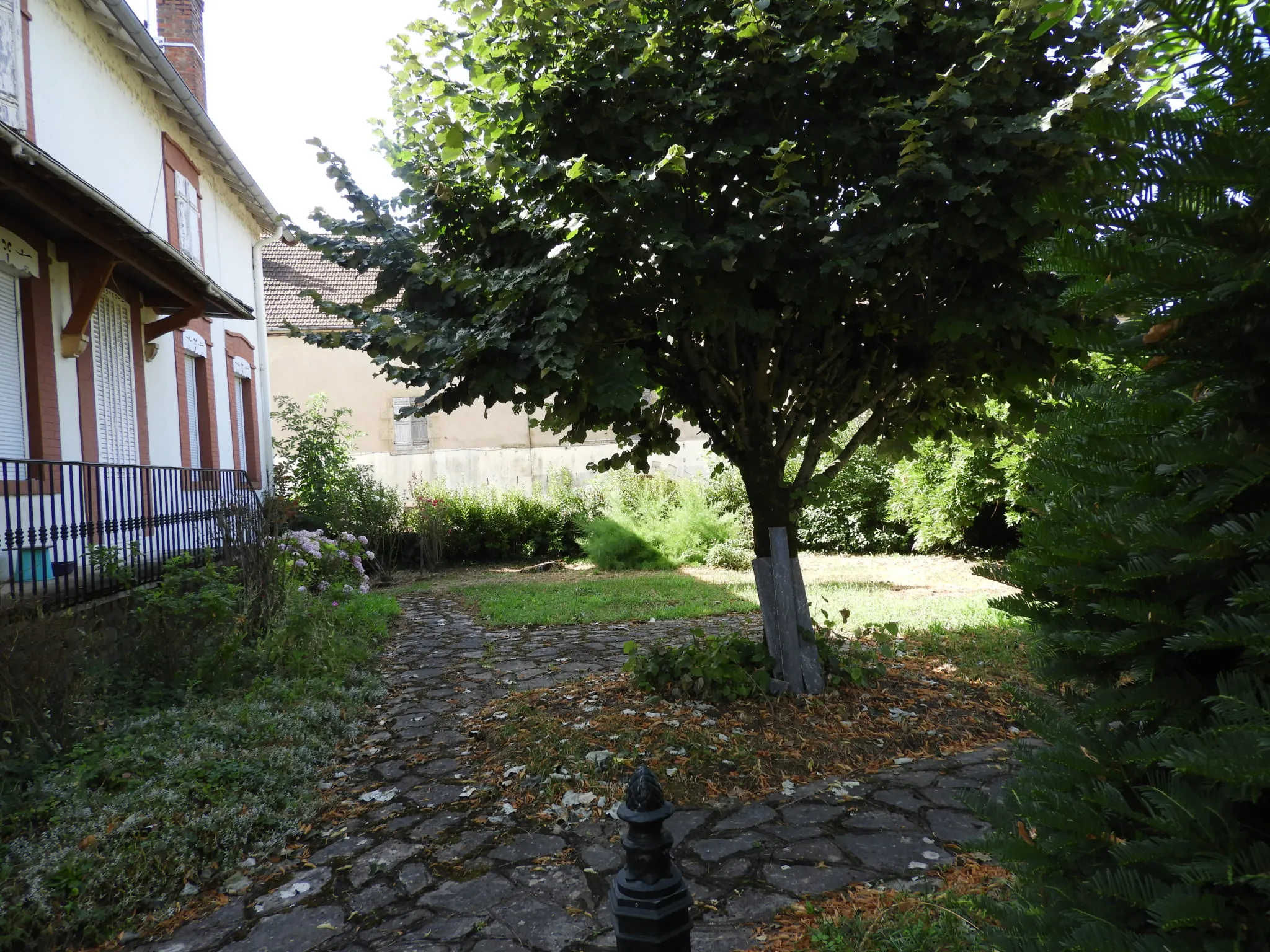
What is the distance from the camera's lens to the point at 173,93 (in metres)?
10.0

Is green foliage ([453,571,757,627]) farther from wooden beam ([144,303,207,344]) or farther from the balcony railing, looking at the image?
wooden beam ([144,303,207,344])

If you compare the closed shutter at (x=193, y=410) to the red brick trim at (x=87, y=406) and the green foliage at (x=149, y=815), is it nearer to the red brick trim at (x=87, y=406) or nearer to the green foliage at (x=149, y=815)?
the red brick trim at (x=87, y=406)

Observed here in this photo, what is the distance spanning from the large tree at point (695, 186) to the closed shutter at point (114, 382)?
566 cm

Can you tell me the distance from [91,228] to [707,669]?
19.9ft

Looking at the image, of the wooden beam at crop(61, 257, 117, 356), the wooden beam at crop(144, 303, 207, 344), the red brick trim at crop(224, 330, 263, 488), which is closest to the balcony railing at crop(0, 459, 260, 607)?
the wooden beam at crop(61, 257, 117, 356)

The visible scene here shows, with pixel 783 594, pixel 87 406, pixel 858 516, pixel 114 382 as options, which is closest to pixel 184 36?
pixel 114 382

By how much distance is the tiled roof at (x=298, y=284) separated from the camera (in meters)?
22.2

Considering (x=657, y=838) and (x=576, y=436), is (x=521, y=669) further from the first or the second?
(x=657, y=838)

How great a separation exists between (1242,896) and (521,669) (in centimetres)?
596

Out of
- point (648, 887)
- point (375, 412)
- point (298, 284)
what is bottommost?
point (648, 887)

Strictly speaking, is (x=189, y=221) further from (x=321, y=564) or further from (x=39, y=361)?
(x=321, y=564)

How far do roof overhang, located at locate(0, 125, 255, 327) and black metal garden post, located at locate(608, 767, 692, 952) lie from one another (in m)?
5.71

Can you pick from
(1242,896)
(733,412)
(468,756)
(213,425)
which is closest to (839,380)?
(733,412)

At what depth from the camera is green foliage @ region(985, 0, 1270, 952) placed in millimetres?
1095
